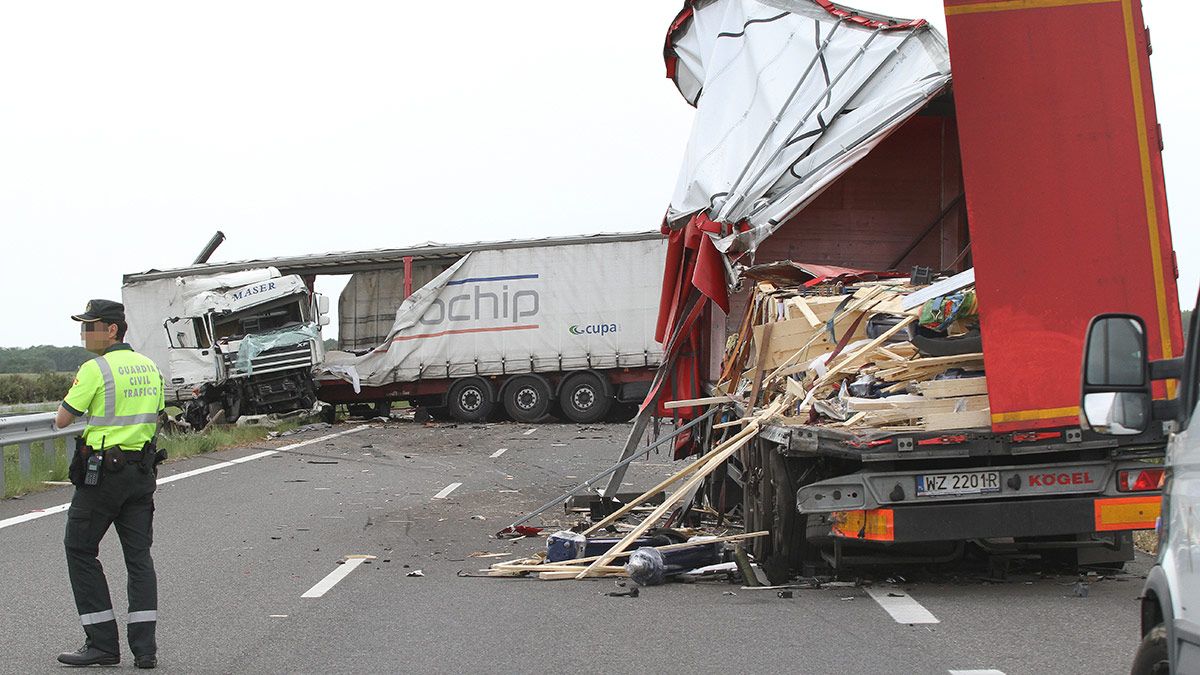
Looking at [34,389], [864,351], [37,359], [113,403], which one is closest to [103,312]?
[113,403]

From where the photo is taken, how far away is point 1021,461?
809cm

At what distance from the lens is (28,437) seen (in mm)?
15914

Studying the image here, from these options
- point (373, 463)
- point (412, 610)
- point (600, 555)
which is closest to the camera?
point (412, 610)

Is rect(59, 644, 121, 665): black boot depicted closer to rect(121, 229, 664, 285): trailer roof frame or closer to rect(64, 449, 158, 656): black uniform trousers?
rect(64, 449, 158, 656): black uniform trousers

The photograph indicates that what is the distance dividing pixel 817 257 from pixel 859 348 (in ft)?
12.2

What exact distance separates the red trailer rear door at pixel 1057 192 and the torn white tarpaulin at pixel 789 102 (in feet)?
10.4

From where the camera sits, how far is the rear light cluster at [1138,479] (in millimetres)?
7871

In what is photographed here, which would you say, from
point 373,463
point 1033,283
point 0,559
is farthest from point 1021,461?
point 373,463

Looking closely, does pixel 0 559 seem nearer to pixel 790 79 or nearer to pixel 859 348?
pixel 859 348

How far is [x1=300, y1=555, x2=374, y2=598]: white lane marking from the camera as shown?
8.85 metres

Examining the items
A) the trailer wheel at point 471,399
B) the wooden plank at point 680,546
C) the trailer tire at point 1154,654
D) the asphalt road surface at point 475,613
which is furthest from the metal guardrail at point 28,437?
the trailer wheel at point 471,399

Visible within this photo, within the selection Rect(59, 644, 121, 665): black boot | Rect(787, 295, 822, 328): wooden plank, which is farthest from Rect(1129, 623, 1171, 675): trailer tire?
Rect(787, 295, 822, 328): wooden plank

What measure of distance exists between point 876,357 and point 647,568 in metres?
1.93

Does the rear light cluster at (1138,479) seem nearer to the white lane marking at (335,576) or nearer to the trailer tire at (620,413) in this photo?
the white lane marking at (335,576)
